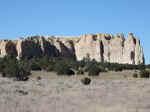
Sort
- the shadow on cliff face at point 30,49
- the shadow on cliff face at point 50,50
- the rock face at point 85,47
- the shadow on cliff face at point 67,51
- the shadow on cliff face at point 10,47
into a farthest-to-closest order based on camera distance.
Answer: the shadow on cliff face at point 67,51
the shadow on cliff face at point 50,50
the rock face at point 85,47
the shadow on cliff face at point 30,49
the shadow on cliff face at point 10,47

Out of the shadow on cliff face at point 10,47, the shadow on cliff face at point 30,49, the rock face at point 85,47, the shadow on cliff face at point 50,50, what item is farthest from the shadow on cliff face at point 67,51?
the shadow on cliff face at point 10,47

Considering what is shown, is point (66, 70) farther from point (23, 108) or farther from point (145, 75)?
point (23, 108)

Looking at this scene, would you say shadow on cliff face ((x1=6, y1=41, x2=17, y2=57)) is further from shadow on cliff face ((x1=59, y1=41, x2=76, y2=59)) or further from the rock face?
shadow on cliff face ((x1=59, y1=41, x2=76, y2=59))

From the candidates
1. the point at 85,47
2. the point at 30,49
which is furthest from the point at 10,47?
the point at 85,47

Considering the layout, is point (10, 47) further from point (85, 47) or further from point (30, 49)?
point (85, 47)

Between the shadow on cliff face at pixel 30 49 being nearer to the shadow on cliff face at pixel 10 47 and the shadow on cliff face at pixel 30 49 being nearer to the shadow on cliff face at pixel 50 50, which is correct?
the shadow on cliff face at pixel 10 47

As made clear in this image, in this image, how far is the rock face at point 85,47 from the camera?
111688 millimetres

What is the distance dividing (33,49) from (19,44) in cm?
700

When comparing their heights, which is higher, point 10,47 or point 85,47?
point 85,47

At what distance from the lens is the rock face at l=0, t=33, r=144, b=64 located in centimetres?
11169

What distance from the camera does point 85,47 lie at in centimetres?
12656

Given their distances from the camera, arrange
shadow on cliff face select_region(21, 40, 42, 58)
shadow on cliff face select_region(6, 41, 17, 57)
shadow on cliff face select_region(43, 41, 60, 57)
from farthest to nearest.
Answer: shadow on cliff face select_region(43, 41, 60, 57), shadow on cliff face select_region(21, 40, 42, 58), shadow on cliff face select_region(6, 41, 17, 57)

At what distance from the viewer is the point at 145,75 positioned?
42406mm

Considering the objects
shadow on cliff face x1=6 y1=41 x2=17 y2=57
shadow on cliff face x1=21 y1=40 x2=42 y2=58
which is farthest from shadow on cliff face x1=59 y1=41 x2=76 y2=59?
shadow on cliff face x1=6 y1=41 x2=17 y2=57
